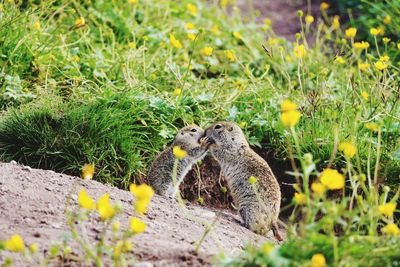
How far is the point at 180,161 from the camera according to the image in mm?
5906

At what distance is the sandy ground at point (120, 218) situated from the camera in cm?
399

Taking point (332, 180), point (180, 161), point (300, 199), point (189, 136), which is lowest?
point (180, 161)

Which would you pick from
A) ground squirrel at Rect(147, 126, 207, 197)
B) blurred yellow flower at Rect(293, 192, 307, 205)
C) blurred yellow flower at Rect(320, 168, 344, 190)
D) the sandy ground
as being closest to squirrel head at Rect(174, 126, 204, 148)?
ground squirrel at Rect(147, 126, 207, 197)

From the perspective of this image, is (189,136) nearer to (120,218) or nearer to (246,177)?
(246,177)

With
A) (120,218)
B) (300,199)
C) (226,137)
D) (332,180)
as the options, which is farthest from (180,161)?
(332,180)

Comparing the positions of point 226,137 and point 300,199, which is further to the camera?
point 226,137

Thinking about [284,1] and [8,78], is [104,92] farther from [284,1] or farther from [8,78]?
[284,1]

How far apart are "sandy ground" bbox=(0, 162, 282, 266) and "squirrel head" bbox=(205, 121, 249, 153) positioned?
0.47m

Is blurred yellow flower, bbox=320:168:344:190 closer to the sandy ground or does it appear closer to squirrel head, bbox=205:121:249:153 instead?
the sandy ground

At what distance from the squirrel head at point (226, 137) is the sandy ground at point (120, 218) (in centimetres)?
47

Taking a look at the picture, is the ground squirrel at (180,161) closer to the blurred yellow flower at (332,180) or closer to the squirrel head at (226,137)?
the squirrel head at (226,137)

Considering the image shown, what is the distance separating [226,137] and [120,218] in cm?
137

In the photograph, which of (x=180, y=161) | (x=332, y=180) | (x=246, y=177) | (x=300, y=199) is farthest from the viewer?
(x=180, y=161)

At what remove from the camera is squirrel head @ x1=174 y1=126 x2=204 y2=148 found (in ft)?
19.3
